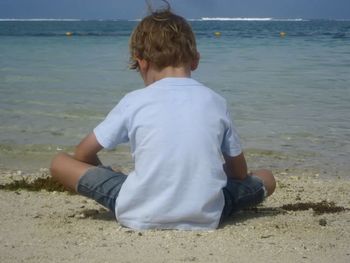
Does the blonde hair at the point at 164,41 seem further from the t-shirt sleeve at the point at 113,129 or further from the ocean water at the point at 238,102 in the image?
the ocean water at the point at 238,102

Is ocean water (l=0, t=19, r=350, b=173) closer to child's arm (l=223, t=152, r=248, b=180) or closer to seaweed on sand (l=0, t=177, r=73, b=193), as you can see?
seaweed on sand (l=0, t=177, r=73, b=193)

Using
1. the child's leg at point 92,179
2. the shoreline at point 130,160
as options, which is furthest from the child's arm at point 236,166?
the shoreline at point 130,160

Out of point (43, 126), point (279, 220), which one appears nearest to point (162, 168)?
point (279, 220)

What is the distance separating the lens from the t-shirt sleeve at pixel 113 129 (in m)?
3.61

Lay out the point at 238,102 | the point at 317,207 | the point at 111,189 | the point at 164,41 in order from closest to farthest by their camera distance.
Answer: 1. the point at 164,41
2. the point at 111,189
3. the point at 317,207
4. the point at 238,102

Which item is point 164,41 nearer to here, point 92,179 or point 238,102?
point 92,179

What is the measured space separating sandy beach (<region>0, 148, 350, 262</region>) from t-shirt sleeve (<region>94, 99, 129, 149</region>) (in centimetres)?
48

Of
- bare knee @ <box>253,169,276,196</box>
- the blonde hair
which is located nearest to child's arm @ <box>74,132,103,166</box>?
the blonde hair

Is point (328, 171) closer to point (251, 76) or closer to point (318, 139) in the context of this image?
point (318, 139)

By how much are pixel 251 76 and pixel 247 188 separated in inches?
439

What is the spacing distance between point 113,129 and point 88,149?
24 cm

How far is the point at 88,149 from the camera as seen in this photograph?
12.4 feet

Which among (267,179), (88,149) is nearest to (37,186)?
(88,149)

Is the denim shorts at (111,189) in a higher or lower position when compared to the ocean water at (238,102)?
higher
